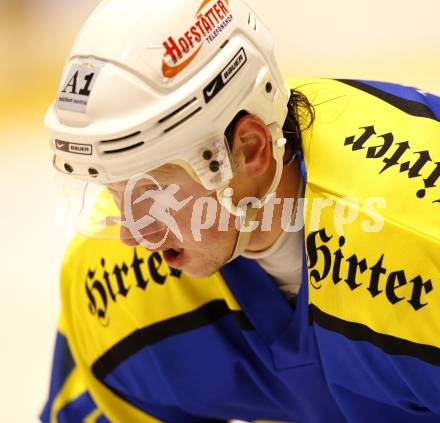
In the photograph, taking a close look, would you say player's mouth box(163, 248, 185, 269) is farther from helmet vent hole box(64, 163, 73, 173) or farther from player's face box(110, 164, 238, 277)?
helmet vent hole box(64, 163, 73, 173)

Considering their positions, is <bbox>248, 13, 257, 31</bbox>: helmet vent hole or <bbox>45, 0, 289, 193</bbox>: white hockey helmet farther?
<bbox>248, 13, 257, 31</bbox>: helmet vent hole

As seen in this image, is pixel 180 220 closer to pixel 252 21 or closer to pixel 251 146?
pixel 251 146

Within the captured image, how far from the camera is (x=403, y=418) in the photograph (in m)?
1.53

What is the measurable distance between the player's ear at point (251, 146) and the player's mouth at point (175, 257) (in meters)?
0.17

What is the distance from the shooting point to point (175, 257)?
1.59 meters

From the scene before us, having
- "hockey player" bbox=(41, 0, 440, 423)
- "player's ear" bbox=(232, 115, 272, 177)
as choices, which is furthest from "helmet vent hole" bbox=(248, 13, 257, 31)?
"player's ear" bbox=(232, 115, 272, 177)

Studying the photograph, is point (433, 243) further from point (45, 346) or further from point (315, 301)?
point (45, 346)

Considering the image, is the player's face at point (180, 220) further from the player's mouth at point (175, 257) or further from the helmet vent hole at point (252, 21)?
the helmet vent hole at point (252, 21)

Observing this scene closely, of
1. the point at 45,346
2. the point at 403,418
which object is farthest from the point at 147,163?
the point at 45,346

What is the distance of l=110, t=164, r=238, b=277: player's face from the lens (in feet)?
4.80

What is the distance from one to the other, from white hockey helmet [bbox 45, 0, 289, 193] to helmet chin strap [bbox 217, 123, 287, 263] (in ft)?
0.18

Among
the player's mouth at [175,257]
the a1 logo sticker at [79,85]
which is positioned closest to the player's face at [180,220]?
the player's mouth at [175,257]

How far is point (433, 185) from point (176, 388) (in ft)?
2.16

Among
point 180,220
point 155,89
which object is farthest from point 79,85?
point 180,220
